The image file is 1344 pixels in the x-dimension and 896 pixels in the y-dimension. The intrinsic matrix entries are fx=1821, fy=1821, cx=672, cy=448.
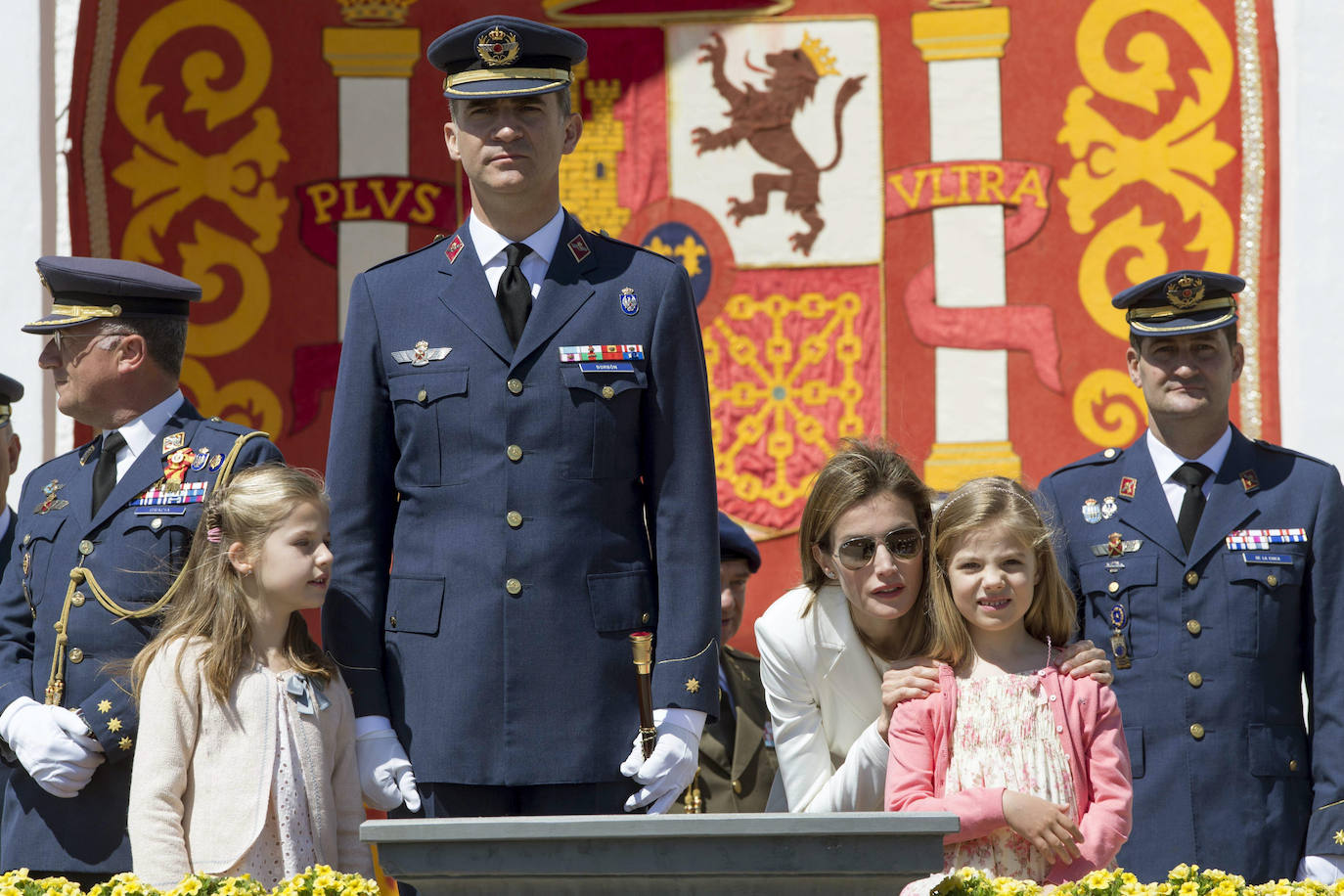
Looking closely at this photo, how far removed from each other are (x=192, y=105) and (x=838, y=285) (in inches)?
77.5

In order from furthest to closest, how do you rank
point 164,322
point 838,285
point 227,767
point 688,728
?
point 838,285, point 164,322, point 227,767, point 688,728

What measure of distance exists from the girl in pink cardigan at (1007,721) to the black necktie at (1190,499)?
0.64 metres

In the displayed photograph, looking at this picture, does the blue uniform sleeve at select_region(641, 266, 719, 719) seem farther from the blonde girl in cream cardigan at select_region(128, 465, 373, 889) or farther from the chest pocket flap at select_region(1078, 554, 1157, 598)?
the chest pocket flap at select_region(1078, 554, 1157, 598)

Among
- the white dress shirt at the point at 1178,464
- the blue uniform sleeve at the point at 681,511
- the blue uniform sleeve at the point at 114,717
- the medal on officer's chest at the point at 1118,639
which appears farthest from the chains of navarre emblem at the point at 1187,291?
the blue uniform sleeve at the point at 114,717

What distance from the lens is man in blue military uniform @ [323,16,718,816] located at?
2652 millimetres

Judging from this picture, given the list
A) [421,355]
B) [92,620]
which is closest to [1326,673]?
[421,355]

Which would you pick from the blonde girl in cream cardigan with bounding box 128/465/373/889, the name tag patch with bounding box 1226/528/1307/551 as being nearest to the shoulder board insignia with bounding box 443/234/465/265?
the blonde girl in cream cardigan with bounding box 128/465/373/889

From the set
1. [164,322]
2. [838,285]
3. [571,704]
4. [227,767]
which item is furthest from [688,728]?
[838,285]

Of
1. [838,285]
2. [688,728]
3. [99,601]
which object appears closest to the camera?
[688,728]

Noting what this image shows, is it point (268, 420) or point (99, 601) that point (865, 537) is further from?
point (268, 420)

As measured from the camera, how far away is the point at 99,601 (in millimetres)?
3109

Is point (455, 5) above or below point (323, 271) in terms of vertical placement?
above

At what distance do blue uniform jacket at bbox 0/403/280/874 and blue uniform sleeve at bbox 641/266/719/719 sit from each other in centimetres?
86

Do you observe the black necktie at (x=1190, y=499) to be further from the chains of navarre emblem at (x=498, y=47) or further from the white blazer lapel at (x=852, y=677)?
the chains of navarre emblem at (x=498, y=47)
